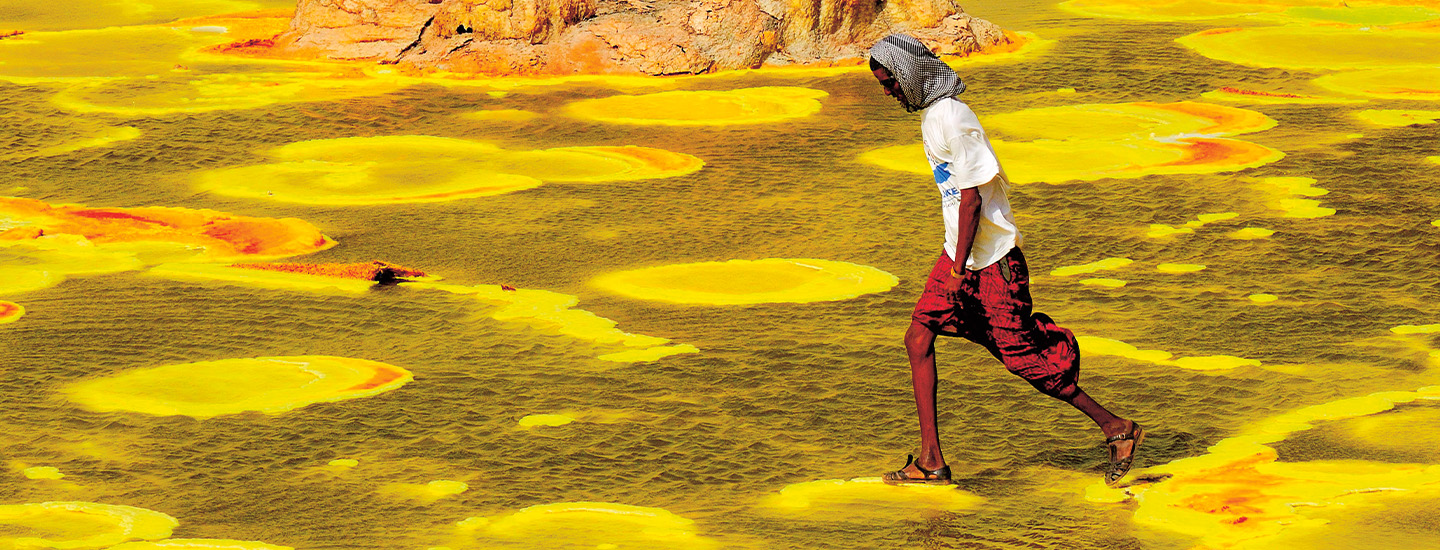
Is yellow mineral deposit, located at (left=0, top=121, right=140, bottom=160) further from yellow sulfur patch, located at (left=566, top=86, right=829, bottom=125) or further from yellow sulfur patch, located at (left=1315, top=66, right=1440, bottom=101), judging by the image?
yellow sulfur patch, located at (left=1315, top=66, right=1440, bottom=101)

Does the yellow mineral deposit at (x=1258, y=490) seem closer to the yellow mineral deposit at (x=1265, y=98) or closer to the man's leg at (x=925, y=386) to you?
the man's leg at (x=925, y=386)

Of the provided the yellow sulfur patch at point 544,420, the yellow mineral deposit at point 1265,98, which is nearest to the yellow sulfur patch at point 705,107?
the yellow mineral deposit at point 1265,98

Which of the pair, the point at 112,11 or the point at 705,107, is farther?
the point at 112,11

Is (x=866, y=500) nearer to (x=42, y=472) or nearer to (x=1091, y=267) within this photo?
(x=42, y=472)

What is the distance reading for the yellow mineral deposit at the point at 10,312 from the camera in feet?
21.0

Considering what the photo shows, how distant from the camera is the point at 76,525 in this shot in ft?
14.2

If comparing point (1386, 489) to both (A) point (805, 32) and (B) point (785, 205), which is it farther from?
(A) point (805, 32)

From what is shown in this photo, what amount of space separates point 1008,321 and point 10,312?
4.17 meters

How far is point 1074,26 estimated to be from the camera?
14984mm

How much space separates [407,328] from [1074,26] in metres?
10.0

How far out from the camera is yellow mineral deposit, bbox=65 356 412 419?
17.6ft

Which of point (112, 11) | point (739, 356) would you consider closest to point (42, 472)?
point (739, 356)

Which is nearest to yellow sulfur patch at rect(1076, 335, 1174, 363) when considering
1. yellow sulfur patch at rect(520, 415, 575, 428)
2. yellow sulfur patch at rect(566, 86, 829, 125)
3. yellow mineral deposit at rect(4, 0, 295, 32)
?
yellow sulfur patch at rect(520, 415, 575, 428)

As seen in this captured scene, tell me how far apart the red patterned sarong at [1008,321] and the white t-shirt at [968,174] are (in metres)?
0.05
